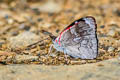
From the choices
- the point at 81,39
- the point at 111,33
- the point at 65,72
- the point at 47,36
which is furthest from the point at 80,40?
the point at 47,36

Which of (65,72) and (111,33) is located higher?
(111,33)

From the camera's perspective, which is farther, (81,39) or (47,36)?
(47,36)

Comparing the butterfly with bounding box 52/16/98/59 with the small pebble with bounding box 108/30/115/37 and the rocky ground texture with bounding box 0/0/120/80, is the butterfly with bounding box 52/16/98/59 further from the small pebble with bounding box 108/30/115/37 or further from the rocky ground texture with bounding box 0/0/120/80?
the small pebble with bounding box 108/30/115/37

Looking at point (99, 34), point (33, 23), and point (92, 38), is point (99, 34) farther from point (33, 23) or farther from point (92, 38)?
point (33, 23)

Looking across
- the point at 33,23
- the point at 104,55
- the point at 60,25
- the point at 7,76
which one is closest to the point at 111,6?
the point at 60,25

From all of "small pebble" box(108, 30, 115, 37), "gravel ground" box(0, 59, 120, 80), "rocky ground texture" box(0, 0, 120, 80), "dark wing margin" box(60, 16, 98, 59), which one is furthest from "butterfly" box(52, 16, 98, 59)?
"small pebble" box(108, 30, 115, 37)

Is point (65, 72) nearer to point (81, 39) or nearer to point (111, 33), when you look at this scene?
point (81, 39)

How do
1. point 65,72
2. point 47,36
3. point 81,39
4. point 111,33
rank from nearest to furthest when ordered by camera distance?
point 65,72, point 81,39, point 111,33, point 47,36

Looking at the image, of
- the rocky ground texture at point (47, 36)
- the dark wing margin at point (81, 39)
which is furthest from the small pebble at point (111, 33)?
the dark wing margin at point (81, 39)
